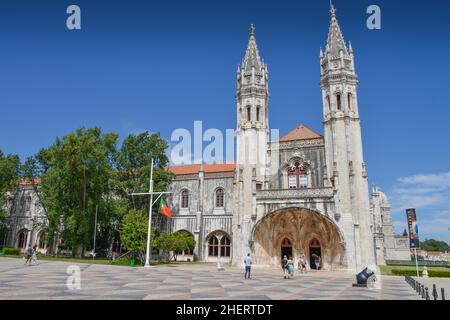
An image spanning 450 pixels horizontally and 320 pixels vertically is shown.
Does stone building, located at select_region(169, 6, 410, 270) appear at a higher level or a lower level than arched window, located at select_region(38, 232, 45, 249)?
higher

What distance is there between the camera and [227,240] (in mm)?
39406

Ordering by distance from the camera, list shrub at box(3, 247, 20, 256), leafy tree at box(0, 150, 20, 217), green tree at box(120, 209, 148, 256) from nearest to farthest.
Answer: green tree at box(120, 209, 148, 256)
shrub at box(3, 247, 20, 256)
leafy tree at box(0, 150, 20, 217)

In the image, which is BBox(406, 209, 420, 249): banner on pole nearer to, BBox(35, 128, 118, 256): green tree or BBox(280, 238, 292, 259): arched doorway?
BBox(280, 238, 292, 259): arched doorway

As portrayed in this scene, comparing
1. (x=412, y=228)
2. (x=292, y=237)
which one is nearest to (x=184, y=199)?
(x=292, y=237)

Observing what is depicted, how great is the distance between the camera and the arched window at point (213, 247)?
130 ft

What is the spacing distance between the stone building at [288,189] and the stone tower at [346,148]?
0.09 meters

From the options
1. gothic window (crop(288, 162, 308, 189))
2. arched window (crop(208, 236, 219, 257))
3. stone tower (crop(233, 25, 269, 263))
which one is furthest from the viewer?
arched window (crop(208, 236, 219, 257))

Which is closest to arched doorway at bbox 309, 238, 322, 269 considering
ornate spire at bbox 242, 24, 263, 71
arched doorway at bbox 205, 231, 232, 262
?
arched doorway at bbox 205, 231, 232, 262

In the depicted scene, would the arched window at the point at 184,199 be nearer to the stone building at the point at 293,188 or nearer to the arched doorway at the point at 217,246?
the stone building at the point at 293,188

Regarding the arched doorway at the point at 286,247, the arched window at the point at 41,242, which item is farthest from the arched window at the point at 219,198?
the arched window at the point at 41,242

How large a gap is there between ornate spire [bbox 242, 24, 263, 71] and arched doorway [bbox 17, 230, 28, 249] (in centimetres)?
4120

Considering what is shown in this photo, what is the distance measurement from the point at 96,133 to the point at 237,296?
33.8 metres

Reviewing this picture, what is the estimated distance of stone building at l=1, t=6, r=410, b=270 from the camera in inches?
1190
